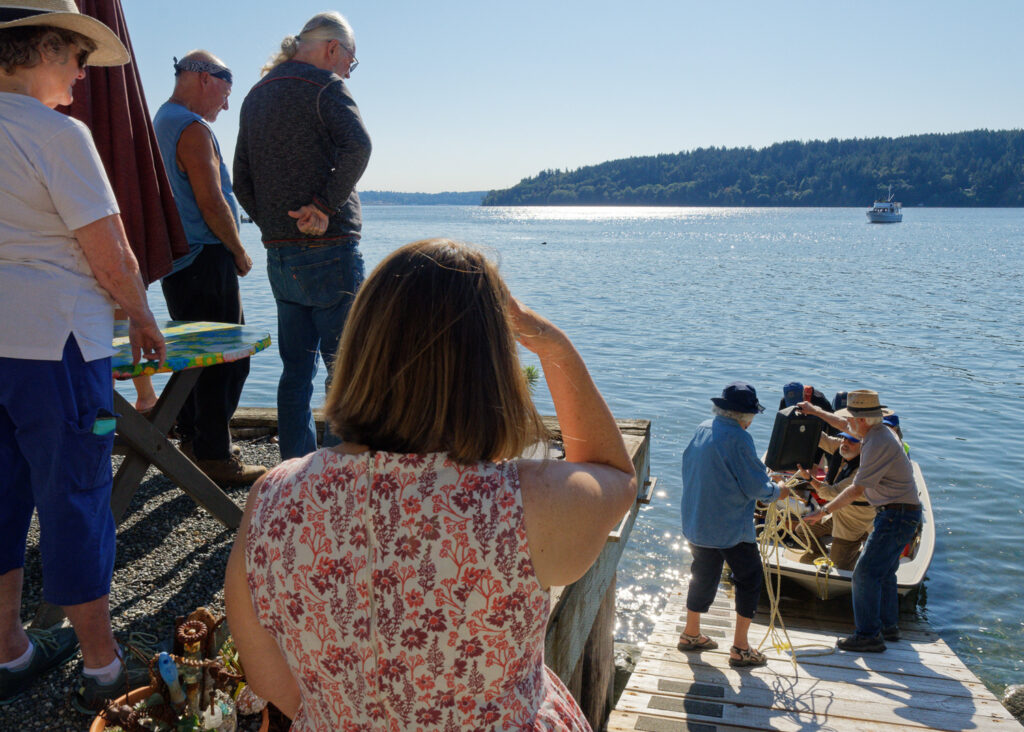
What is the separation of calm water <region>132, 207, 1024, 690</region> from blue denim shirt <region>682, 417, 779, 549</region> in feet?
7.33

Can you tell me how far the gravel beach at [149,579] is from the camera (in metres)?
2.35

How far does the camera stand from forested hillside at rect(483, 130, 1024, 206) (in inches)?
5940

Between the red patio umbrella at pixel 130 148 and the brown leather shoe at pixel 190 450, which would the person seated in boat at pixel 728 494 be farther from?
the red patio umbrella at pixel 130 148

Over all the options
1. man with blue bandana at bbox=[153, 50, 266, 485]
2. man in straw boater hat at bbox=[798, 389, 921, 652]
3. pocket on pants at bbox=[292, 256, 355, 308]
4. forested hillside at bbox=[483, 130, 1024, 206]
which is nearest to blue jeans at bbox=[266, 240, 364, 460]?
pocket on pants at bbox=[292, 256, 355, 308]

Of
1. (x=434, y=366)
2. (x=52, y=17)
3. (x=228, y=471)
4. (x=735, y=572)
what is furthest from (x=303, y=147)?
(x=735, y=572)

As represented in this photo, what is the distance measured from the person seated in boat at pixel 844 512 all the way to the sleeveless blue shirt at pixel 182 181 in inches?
187

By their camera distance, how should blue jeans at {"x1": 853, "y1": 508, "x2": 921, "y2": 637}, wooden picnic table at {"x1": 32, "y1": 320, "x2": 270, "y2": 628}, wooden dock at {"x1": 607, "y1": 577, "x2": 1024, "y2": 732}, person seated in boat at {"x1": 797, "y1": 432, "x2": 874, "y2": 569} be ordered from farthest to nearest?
person seated in boat at {"x1": 797, "y1": 432, "x2": 874, "y2": 569} < blue jeans at {"x1": 853, "y1": 508, "x2": 921, "y2": 637} < wooden dock at {"x1": 607, "y1": 577, "x2": 1024, "y2": 732} < wooden picnic table at {"x1": 32, "y1": 320, "x2": 270, "y2": 628}

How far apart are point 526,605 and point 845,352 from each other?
21212mm

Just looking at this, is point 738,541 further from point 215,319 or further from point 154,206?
point 154,206

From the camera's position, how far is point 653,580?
912 cm

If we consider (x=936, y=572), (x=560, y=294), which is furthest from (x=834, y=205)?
(x=936, y=572)

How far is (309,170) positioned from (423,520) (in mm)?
2579

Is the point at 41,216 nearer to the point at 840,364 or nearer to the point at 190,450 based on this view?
the point at 190,450

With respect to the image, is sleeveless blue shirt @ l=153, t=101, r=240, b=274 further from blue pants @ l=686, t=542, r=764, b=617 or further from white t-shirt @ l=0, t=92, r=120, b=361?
blue pants @ l=686, t=542, r=764, b=617
